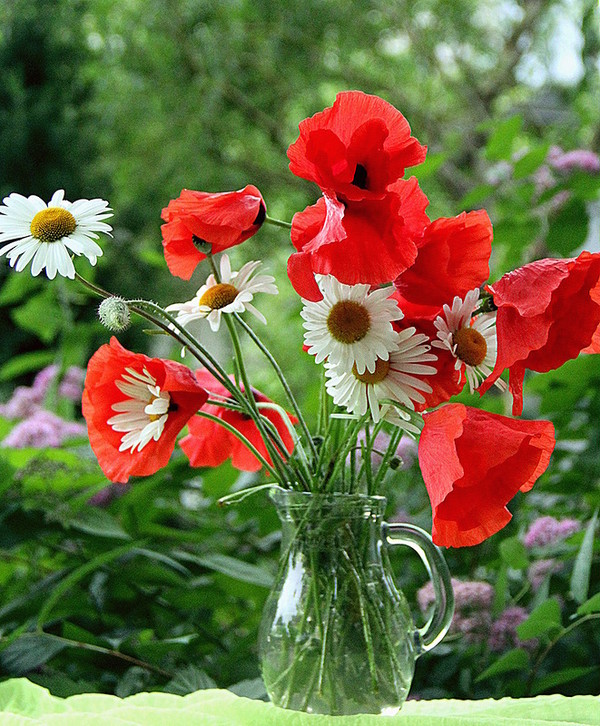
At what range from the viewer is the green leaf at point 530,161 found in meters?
1.02

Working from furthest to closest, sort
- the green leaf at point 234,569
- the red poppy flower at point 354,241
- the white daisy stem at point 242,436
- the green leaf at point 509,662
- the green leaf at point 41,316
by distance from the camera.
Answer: the green leaf at point 41,316
the green leaf at point 234,569
the green leaf at point 509,662
the white daisy stem at point 242,436
the red poppy flower at point 354,241

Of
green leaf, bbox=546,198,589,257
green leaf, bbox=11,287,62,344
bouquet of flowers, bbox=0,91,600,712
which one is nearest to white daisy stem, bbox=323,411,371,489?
bouquet of flowers, bbox=0,91,600,712

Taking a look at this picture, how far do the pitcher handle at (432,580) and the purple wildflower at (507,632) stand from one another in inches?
7.3

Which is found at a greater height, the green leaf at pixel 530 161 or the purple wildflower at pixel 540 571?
the green leaf at pixel 530 161

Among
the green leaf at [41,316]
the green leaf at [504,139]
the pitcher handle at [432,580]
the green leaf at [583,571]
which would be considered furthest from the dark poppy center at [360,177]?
the green leaf at [41,316]

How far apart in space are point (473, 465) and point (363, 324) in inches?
3.6

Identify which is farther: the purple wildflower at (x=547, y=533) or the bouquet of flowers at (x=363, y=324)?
the purple wildflower at (x=547, y=533)

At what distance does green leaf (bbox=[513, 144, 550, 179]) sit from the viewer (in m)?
1.02

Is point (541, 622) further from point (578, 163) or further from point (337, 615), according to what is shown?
point (578, 163)

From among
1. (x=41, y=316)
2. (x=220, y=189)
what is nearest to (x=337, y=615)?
(x=41, y=316)

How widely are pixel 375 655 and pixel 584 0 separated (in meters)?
3.35

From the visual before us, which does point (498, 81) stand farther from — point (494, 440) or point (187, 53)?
point (494, 440)

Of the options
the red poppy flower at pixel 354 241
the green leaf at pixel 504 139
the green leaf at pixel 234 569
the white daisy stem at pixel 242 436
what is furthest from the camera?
the green leaf at pixel 504 139

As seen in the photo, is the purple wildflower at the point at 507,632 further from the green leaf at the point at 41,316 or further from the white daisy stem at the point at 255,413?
the green leaf at the point at 41,316
